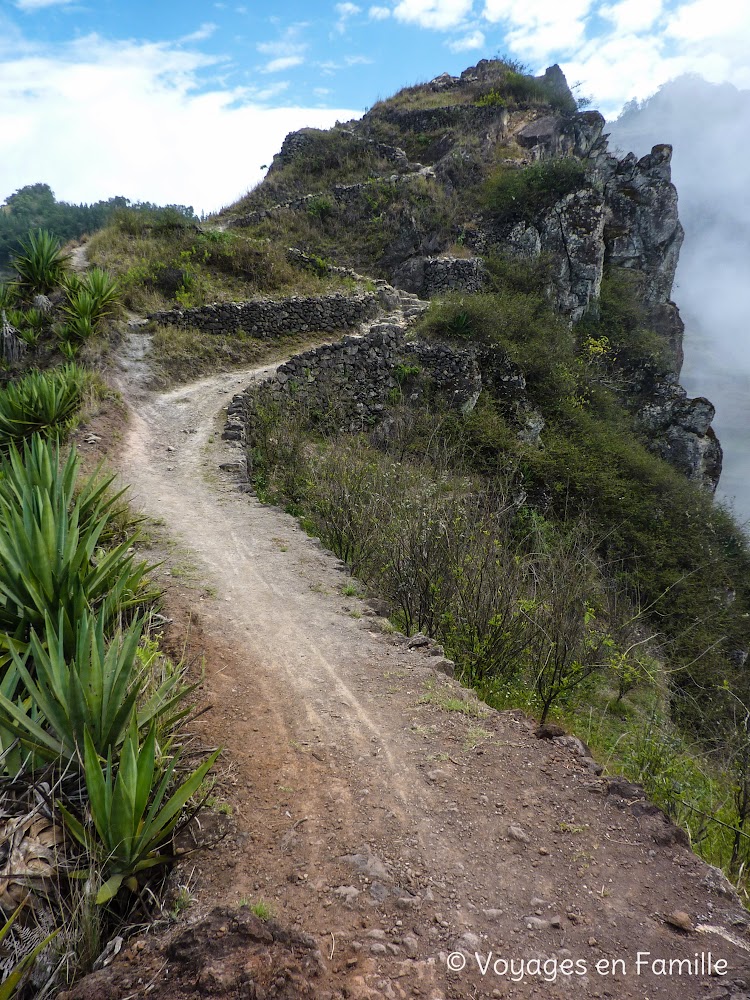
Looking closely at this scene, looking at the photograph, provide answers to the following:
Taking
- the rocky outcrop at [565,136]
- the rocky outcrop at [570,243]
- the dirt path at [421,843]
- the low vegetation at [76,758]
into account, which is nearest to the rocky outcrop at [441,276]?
the rocky outcrop at [570,243]

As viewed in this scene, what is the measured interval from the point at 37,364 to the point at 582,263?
19013mm

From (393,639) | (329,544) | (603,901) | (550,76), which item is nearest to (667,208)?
(550,76)

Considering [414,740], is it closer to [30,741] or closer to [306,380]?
[30,741]

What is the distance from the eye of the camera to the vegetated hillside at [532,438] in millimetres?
5234

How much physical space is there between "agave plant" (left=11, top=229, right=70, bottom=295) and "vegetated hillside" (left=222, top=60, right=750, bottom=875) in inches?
267

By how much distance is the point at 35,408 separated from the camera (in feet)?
27.4

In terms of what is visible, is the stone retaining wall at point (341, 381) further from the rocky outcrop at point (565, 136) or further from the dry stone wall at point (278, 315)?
the rocky outcrop at point (565, 136)

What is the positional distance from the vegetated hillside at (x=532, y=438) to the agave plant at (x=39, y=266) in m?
6.79

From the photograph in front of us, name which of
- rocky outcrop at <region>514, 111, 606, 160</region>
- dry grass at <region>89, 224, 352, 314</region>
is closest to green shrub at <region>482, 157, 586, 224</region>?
rocky outcrop at <region>514, 111, 606, 160</region>

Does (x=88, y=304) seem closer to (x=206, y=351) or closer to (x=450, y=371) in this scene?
(x=206, y=351)

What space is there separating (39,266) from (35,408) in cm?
691

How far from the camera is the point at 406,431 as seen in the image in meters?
12.1

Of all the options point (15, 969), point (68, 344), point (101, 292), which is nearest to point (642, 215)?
point (101, 292)

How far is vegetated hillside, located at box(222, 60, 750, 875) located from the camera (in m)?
5.23
